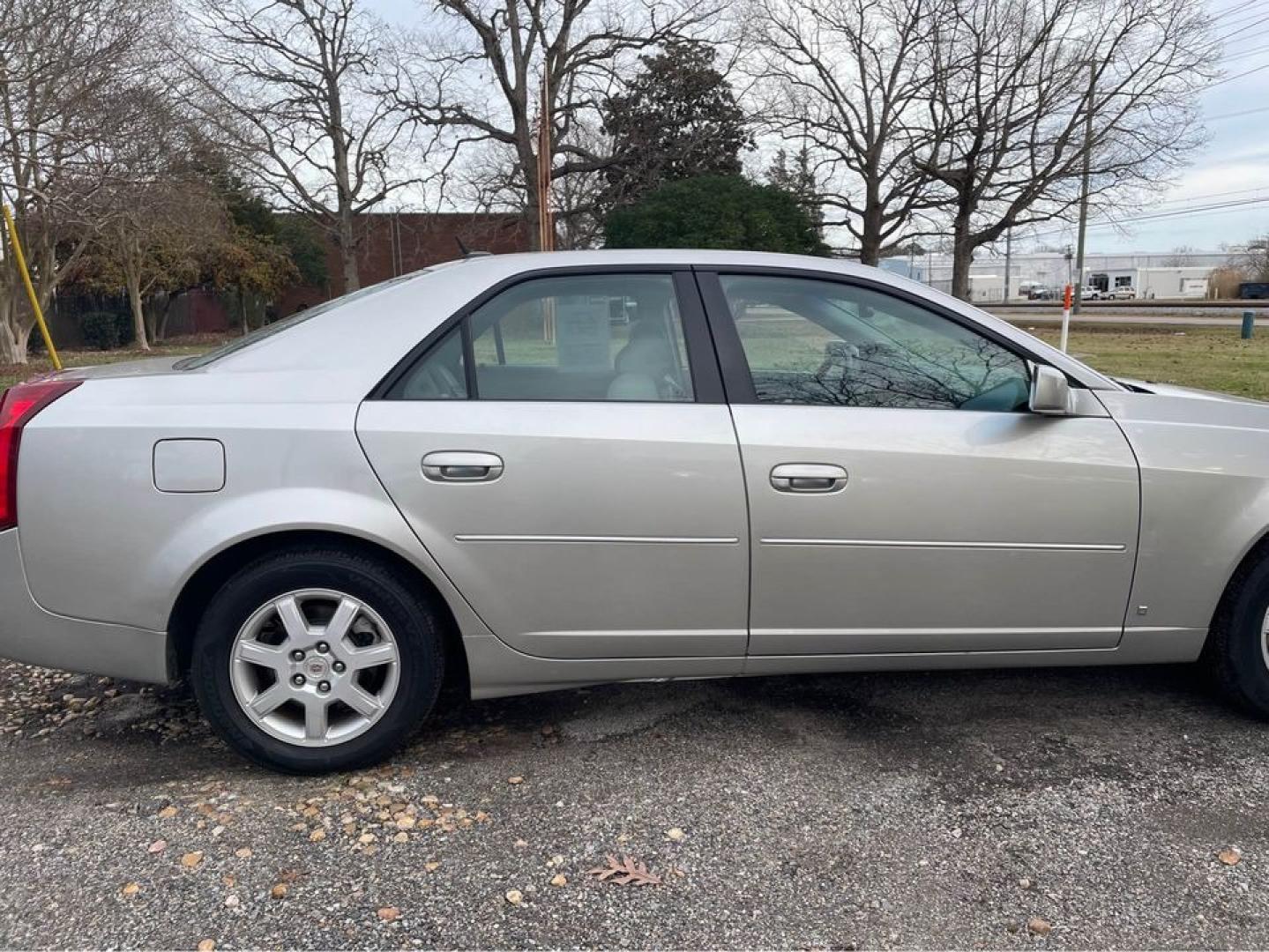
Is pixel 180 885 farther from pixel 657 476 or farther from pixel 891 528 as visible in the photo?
pixel 891 528

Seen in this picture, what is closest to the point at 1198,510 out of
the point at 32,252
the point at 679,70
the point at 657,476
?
the point at 657,476

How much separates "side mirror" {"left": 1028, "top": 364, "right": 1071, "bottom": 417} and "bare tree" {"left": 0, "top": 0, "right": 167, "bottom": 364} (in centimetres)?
1493

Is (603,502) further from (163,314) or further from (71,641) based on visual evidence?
Result: (163,314)

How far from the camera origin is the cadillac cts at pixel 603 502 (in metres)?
2.83

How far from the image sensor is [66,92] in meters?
14.7

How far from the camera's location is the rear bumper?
288cm

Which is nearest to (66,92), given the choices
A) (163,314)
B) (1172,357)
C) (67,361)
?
(67,361)

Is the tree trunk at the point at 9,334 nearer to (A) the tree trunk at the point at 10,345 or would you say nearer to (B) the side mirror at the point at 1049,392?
(A) the tree trunk at the point at 10,345

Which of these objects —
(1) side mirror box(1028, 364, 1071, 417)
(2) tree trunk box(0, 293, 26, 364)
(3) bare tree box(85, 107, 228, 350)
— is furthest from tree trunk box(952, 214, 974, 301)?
(1) side mirror box(1028, 364, 1071, 417)

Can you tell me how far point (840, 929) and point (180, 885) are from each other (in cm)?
165

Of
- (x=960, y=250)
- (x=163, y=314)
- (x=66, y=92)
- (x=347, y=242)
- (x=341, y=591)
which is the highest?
(x=66, y=92)

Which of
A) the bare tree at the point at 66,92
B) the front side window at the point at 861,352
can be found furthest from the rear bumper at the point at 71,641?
the bare tree at the point at 66,92

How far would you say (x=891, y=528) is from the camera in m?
2.96

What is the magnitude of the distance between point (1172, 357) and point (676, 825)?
19.0 metres
